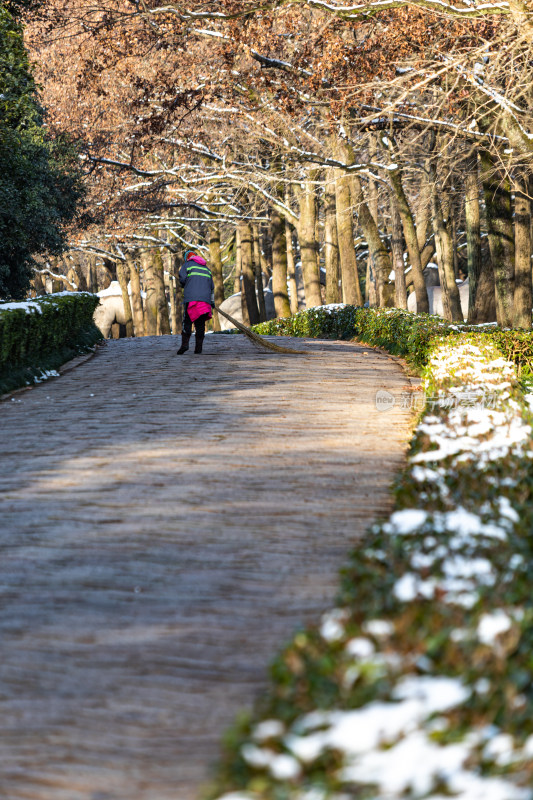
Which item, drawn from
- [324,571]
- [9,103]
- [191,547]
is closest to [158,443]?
[191,547]

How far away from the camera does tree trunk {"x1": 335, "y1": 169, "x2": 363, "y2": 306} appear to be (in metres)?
25.4

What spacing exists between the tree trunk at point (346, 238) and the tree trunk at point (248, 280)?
963cm

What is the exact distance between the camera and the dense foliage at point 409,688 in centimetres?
259

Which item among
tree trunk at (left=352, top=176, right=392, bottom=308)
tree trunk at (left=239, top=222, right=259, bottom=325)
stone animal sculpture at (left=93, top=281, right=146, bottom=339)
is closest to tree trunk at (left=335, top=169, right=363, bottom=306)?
tree trunk at (left=352, top=176, right=392, bottom=308)

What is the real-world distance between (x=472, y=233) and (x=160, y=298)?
20.7m

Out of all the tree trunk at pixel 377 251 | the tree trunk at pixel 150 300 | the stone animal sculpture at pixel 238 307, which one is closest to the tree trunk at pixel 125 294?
the tree trunk at pixel 150 300

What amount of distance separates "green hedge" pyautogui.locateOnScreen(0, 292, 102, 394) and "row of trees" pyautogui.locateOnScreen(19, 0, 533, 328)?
15.2 ft

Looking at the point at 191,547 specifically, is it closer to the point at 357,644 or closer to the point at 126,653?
the point at 126,653

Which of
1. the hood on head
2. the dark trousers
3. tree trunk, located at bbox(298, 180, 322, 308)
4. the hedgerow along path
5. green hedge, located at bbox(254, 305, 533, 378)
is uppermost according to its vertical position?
tree trunk, located at bbox(298, 180, 322, 308)

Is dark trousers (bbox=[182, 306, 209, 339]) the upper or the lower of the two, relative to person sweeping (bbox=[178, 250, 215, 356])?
lower

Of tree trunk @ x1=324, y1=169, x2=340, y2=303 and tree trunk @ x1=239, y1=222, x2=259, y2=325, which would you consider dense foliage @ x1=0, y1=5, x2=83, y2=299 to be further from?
tree trunk @ x1=239, y1=222, x2=259, y2=325

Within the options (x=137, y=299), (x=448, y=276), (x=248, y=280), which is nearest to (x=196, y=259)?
(x=448, y=276)

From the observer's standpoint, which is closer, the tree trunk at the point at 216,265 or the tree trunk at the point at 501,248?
the tree trunk at the point at 501,248

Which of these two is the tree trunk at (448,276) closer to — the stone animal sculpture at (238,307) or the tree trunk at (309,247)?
the tree trunk at (309,247)
